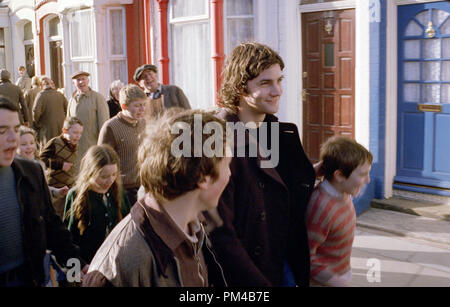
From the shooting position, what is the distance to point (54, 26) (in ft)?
42.9

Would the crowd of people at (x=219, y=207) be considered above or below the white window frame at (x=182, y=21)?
below

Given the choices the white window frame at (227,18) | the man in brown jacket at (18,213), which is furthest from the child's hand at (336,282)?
the white window frame at (227,18)

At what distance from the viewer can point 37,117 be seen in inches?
320

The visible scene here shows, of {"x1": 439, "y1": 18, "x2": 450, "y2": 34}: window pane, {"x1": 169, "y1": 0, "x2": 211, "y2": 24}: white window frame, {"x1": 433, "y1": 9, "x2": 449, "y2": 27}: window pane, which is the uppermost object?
{"x1": 169, "y1": 0, "x2": 211, "y2": 24}: white window frame

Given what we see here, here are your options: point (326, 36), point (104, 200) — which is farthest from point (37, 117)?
point (104, 200)

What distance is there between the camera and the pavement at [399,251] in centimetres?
471

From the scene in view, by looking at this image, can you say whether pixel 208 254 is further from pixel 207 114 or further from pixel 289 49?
pixel 289 49

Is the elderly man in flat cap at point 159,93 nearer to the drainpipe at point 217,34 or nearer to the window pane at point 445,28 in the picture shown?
the drainpipe at point 217,34

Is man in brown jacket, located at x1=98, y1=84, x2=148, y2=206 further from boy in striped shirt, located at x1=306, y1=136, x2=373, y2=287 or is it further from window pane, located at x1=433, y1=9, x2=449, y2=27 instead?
window pane, located at x1=433, y1=9, x2=449, y2=27

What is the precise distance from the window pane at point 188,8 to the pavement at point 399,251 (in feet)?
13.3

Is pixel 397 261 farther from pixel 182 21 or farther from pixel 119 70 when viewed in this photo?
pixel 119 70

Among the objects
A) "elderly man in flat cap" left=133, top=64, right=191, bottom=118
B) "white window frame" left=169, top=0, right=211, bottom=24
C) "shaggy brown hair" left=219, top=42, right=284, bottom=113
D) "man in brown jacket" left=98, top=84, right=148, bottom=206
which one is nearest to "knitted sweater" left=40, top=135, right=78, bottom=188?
"man in brown jacket" left=98, top=84, right=148, bottom=206

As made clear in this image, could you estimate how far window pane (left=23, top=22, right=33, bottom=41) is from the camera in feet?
51.4

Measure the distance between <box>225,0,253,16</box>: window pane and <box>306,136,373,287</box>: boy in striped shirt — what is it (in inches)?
212
